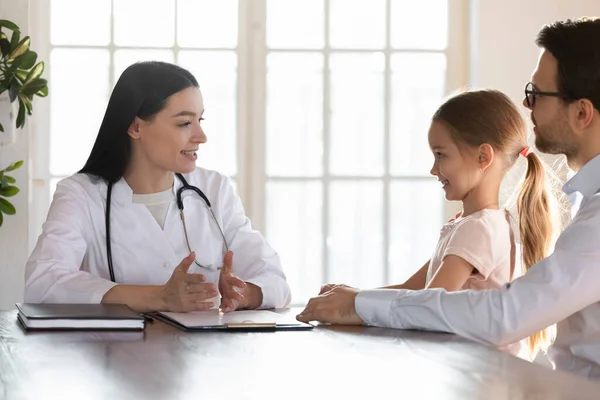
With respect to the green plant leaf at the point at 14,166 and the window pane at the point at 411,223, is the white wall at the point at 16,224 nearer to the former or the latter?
the green plant leaf at the point at 14,166

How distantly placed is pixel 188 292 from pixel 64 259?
47cm

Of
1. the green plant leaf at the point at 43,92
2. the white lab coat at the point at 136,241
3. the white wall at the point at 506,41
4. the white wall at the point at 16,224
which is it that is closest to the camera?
the white lab coat at the point at 136,241

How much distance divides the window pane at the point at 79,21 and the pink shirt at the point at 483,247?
2.47m

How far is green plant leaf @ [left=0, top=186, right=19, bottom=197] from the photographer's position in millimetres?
3691

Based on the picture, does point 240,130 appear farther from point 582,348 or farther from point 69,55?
point 582,348

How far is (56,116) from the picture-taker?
164 inches

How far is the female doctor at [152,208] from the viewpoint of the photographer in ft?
8.15

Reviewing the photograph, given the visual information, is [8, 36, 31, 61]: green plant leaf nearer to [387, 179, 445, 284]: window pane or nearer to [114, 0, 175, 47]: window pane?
[114, 0, 175, 47]: window pane

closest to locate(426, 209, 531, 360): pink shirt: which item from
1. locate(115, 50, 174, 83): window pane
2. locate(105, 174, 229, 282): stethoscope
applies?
locate(105, 174, 229, 282): stethoscope

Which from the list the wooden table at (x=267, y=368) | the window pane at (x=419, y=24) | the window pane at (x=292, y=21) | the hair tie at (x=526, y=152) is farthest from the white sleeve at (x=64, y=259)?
the window pane at (x=419, y=24)

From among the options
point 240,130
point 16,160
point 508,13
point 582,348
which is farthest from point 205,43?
point 582,348

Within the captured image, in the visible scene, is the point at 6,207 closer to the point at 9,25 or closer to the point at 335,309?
the point at 9,25

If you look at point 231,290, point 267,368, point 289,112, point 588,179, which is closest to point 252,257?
point 231,290

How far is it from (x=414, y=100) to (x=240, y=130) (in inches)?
32.8
